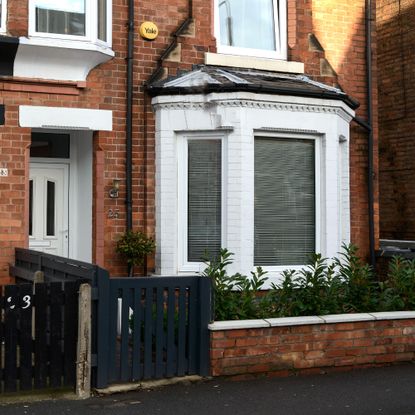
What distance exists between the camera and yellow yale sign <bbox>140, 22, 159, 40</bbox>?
9.07m

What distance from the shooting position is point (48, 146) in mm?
9453

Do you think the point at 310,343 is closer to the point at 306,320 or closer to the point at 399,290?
the point at 306,320

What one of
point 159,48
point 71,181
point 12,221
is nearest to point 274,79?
point 159,48

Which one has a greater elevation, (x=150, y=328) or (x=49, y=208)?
(x=49, y=208)

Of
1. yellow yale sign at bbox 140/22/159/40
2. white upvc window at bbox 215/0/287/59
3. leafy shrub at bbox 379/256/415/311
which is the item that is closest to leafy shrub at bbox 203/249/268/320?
leafy shrub at bbox 379/256/415/311

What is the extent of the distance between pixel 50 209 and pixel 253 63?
11.4ft

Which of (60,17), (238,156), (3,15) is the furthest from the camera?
(238,156)

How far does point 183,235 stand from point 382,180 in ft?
20.4

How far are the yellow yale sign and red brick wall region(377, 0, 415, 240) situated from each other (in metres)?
6.15

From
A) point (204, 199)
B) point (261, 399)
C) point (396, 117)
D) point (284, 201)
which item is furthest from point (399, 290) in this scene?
point (396, 117)

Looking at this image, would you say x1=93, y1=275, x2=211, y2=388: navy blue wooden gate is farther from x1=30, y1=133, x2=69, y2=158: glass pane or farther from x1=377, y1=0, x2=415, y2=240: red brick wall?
x1=377, y1=0, x2=415, y2=240: red brick wall

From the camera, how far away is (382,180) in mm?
13781

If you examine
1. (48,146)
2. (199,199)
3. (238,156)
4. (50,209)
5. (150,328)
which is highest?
(48,146)

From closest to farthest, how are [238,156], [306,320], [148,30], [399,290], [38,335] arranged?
[38,335], [306,320], [399,290], [238,156], [148,30]
